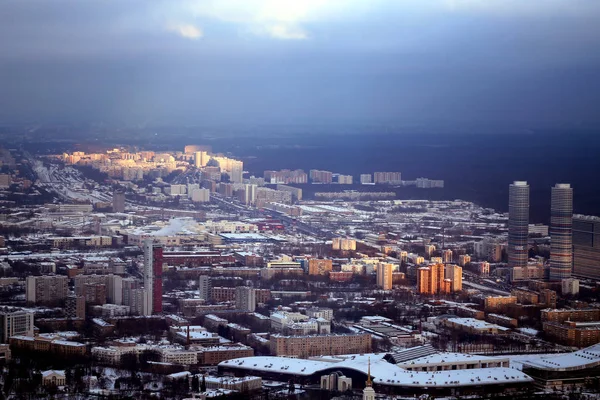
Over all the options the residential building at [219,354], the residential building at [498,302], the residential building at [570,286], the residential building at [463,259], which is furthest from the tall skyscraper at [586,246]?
the residential building at [219,354]

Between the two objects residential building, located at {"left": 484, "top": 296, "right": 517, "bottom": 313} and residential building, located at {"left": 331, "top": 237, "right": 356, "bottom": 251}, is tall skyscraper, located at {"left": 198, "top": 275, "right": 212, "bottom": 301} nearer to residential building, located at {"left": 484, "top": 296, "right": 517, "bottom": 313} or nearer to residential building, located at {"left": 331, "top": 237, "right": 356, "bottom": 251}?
residential building, located at {"left": 484, "top": 296, "right": 517, "bottom": 313}

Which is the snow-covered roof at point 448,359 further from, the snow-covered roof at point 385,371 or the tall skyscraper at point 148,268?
the tall skyscraper at point 148,268

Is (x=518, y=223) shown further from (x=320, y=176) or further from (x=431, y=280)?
(x=320, y=176)

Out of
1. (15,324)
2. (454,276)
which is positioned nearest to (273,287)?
(454,276)

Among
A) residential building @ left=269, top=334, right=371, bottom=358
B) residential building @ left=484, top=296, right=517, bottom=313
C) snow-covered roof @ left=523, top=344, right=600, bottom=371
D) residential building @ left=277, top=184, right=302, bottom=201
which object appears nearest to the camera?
snow-covered roof @ left=523, top=344, right=600, bottom=371

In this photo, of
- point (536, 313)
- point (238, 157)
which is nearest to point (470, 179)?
point (238, 157)

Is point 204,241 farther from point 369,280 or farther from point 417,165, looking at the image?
point 417,165

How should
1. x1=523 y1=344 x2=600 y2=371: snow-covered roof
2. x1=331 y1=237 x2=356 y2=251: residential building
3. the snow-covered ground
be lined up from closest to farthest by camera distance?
x1=523 y1=344 x2=600 y2=371: snow-covered roof < x1=331 y1=237 x2=356 y2=251: residential building < the snow-covered ground

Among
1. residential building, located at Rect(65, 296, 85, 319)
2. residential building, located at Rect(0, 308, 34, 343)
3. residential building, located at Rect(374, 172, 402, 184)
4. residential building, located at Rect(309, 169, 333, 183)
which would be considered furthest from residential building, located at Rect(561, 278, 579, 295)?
residential building, located at Rect(309, 169, 333, 183)
